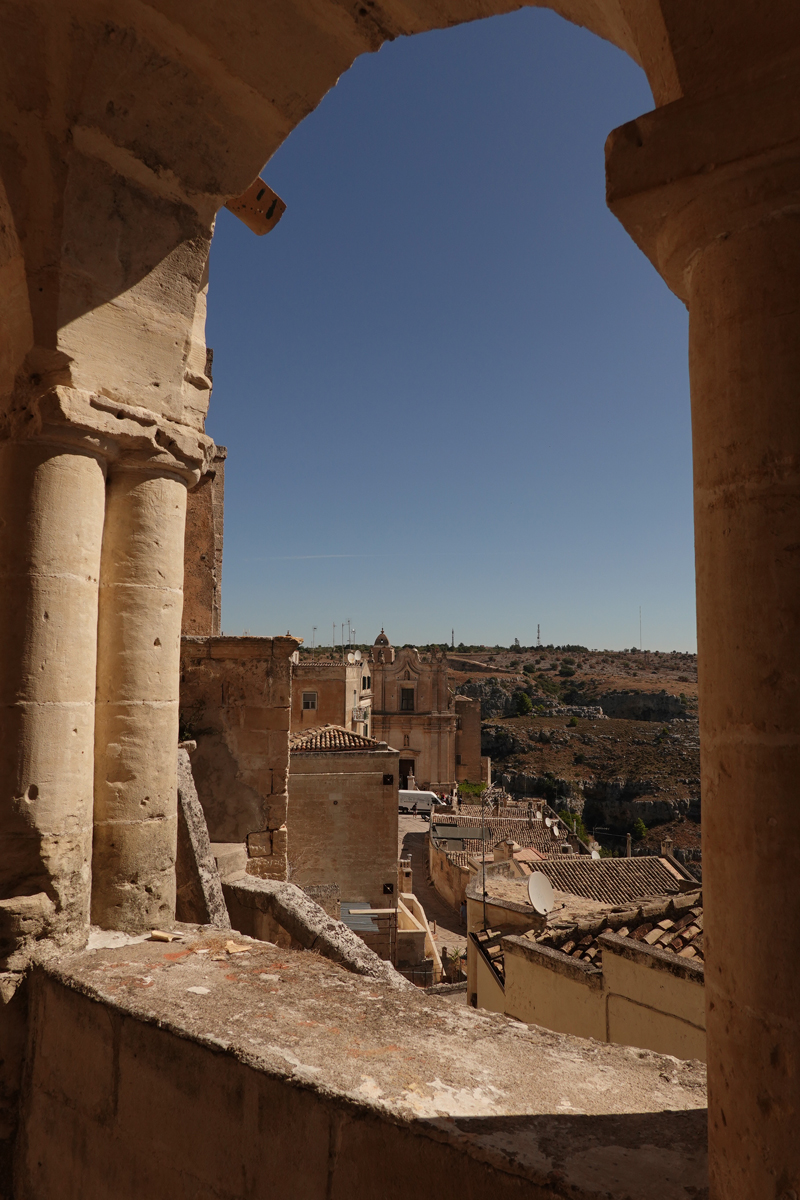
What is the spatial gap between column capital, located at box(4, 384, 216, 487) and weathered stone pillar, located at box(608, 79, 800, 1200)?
2.40 meters

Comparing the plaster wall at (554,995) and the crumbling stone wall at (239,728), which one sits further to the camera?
the crumbling stone wall at (239,728)

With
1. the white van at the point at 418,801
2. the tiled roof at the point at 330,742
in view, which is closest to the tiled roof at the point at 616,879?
the tiled roof at the point at 330,742

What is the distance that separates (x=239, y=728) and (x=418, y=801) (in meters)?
31.7

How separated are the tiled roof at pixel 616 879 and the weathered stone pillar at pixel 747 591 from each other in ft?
56.9

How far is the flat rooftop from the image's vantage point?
1.69m

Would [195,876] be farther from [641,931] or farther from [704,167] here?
[641,931]

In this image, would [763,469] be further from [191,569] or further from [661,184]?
[191,569]

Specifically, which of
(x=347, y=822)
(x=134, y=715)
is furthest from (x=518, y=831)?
(x=134, y=715)

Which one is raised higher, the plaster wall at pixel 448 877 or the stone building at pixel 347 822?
the stone building at pixel 347 822

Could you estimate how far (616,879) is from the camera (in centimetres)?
1858

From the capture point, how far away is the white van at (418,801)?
1500 inches

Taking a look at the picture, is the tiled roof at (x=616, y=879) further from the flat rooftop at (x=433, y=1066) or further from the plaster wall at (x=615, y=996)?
the flat rooftop at (x=433, y=1066)

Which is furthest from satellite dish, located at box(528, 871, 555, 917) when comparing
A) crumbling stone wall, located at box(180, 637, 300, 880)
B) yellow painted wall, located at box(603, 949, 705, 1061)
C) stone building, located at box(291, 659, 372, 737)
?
stone building, located at box(291, 659, 372, 737)

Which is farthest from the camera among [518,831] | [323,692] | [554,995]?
[518,831]
